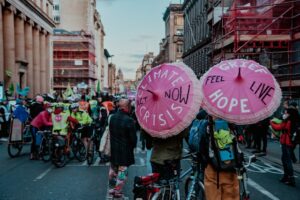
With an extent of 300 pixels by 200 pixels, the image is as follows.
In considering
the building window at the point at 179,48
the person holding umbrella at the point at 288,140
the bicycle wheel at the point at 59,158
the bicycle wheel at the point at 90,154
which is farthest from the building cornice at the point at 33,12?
the person holding umbrella at the point at 288,140

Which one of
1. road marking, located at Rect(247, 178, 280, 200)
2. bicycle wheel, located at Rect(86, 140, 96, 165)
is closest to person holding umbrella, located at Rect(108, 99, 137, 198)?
road marking, located at Rect(247, 178, 280, 200)

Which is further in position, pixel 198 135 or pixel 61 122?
pixel 61 122

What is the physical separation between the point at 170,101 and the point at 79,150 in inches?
357

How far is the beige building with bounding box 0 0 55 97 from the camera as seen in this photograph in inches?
1918

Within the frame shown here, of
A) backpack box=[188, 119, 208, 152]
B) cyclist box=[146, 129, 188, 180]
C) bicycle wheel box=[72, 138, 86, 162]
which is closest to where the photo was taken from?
backpack box=[188, 119, 208, 152]

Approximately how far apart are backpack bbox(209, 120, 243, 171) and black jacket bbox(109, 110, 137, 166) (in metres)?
2.28

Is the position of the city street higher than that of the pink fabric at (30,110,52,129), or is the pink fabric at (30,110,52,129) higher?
the pink fabric at (30,110,52,129)

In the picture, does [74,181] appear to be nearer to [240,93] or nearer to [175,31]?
[240,93]

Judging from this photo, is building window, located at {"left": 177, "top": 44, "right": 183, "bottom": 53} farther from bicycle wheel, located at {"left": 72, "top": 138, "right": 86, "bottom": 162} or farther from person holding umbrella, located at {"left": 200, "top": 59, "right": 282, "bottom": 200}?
person holding umbrella, located at {"left": 200, "top": 59, "right": 282, "bottom": 200}

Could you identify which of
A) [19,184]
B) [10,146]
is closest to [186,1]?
[10,146]

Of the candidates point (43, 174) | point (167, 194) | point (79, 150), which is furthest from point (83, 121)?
point (167, 194)

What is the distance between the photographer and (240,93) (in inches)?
217

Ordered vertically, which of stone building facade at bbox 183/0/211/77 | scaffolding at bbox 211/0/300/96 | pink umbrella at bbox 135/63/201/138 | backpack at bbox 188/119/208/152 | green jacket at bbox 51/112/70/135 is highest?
stone building facade at bbox 183/0/211/77

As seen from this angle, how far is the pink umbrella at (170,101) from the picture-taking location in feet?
17.8
